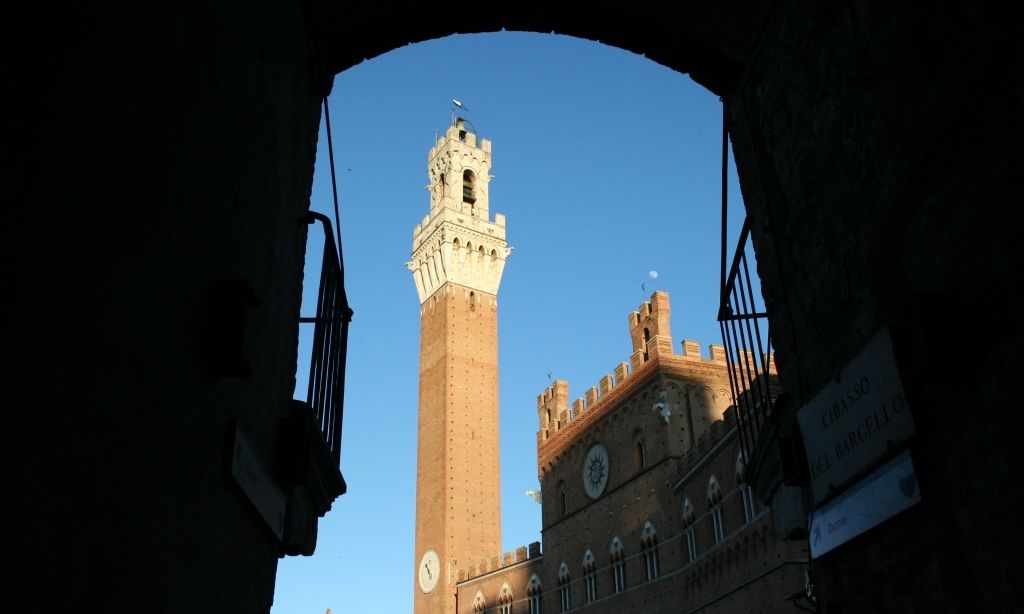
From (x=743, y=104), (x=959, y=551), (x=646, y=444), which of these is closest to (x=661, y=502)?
(x=646, y=444)

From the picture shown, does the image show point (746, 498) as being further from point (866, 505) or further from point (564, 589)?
point (866, 505)

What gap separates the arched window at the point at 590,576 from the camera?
92.3 feet

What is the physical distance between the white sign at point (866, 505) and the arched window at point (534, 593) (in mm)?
27964

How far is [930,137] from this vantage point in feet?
12.8

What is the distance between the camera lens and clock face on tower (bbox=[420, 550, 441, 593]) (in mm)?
→ 38750

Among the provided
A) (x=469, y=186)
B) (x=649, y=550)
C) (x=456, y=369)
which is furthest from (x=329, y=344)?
(x=469, y=186)

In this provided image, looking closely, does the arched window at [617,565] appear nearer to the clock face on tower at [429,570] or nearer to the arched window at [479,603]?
the arched window at [479,603]

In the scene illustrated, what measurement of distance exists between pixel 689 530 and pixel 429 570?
19121 millimetres

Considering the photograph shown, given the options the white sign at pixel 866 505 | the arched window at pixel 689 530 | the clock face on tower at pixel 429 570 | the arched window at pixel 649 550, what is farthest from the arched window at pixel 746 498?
the clock face on tower at pixel 429 570

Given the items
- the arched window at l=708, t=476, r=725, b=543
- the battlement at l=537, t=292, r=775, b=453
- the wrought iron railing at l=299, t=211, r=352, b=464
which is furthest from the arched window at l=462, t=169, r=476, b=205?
the wrought iron railing at l=299, t=211, r=352, b=464

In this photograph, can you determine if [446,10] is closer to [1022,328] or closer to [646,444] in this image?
[1022,328]

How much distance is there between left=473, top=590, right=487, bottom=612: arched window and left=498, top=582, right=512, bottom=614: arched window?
1.09 m

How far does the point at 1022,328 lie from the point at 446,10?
4319 millimetres

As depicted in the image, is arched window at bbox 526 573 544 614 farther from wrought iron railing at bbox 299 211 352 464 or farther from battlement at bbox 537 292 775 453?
wrought iron railing at bbox 299 211 352 464
